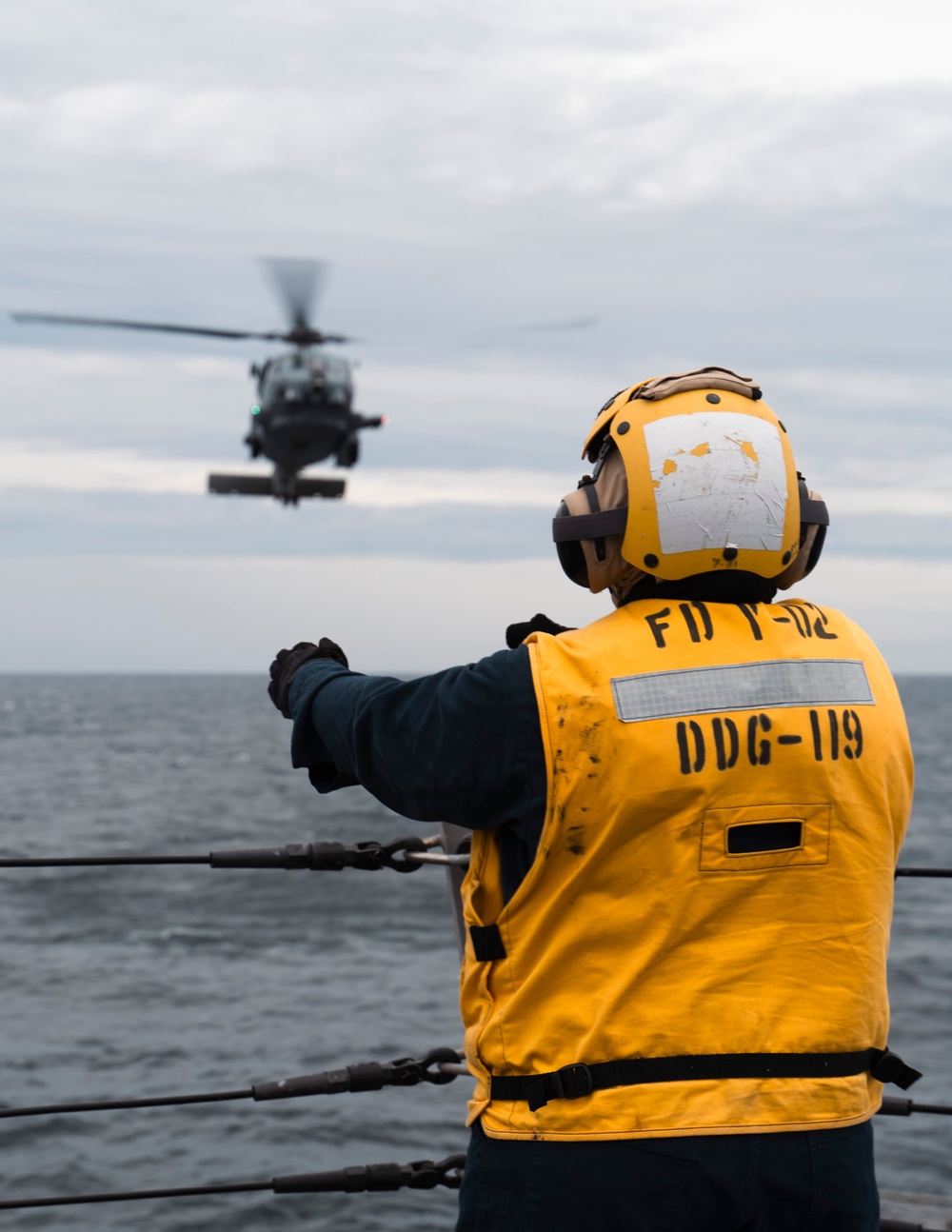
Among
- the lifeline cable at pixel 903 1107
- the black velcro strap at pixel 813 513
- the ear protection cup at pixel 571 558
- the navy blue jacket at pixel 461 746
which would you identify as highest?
the black velcro strap at pixel 813 513

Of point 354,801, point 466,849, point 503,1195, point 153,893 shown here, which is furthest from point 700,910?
point 354,801

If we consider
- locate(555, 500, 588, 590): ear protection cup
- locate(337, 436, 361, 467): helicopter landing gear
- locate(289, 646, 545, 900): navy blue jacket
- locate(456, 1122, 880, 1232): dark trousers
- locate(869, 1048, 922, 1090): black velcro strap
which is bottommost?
locate(456, 1122, 880, 1232): dark trousers

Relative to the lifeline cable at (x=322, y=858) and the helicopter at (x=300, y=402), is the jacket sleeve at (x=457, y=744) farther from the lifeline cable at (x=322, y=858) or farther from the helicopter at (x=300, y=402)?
the helicopter at (x=300, y=402)

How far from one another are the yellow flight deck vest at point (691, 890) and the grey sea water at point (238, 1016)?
10850 mm

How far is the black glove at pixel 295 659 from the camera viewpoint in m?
2.50

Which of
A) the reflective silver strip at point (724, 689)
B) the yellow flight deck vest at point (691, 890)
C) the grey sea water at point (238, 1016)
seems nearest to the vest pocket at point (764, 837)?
the yellow flight deck vest at point (691, 890)

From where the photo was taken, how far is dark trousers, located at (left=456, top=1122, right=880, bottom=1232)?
6.43 feet

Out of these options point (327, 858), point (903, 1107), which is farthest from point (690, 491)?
point (903, 1107)

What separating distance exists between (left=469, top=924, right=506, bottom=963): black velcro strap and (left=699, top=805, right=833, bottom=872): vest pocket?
35 centimetres

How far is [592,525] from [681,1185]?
102cm

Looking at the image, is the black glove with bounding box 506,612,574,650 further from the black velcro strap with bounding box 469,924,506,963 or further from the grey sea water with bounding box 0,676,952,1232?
the grey sea water with bounding box 0,676,952,1232

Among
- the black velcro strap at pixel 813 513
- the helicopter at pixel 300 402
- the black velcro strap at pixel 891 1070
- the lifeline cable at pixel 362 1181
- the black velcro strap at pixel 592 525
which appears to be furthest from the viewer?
the helicopter at pixel 300 402

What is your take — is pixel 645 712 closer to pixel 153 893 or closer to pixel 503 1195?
pixel 503 1195

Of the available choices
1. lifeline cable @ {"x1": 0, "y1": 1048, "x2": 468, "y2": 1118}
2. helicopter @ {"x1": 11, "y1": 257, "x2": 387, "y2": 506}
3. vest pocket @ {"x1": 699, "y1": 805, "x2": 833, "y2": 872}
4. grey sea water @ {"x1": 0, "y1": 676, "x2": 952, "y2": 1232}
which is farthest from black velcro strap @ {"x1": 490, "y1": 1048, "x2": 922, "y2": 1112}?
helicopter @ {"x1": 11, "y1": 257, "x2": 387, "y2": 506}
